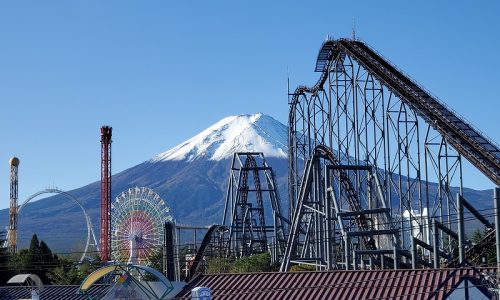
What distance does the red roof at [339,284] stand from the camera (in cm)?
2628

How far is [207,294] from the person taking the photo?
21.7 meters

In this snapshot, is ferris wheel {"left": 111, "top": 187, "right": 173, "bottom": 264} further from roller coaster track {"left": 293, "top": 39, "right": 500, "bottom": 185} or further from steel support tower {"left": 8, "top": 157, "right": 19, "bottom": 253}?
roller coaster track {"left": 293, "top": 39, "right": 500, "bottom": 185}

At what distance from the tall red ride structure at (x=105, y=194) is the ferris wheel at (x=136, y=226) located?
136 cm

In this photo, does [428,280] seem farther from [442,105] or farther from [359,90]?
[359,90]

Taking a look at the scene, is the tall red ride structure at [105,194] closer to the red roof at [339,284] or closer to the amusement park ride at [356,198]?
the amusement park ride at [356,198]

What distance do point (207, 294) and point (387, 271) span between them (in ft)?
26.3

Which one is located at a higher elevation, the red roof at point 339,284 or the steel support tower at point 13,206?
the steel support tower at point 13,206

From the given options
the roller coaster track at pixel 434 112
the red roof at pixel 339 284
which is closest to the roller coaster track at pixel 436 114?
the roller coaster track at pixel 434 112

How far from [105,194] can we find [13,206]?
17.7m

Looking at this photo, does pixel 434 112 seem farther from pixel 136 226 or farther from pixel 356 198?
pixel 136 226

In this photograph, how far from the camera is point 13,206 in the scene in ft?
279

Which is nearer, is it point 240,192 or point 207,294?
point 207,294

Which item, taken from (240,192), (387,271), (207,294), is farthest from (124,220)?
(207,294)

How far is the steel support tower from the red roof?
51.9m
